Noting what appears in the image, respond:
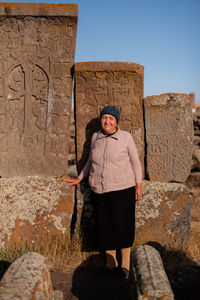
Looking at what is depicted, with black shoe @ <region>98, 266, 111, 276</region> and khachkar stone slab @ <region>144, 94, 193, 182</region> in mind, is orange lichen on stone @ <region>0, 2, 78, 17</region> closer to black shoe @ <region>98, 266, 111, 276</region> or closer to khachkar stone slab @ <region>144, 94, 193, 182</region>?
khachkar stone slab @ <region>144, 94, 193, 182</region>

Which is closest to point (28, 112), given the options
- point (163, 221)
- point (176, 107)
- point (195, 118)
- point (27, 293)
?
point (176, 107)

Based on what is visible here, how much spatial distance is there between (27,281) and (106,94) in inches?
88.7

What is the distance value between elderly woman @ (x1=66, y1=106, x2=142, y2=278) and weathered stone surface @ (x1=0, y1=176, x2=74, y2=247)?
491 mm

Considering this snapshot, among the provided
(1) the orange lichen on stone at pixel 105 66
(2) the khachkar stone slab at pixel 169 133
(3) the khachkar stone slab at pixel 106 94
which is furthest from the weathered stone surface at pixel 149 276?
(1) the orange lichen on stone at pixel 105 66

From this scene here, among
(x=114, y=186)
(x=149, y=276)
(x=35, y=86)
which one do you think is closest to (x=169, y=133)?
(x=114, y=186)

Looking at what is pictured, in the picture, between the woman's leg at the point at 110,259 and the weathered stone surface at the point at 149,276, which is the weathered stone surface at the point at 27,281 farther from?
the woman's leg at the point at 110,259

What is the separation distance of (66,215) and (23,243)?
21.6 inches

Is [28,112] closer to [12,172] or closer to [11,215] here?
[12,172]

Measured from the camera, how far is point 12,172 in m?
3.67

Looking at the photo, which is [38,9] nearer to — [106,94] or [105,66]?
[105,66]

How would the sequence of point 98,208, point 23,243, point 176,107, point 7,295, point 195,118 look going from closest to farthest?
1. point 7,295
2. point 98,208
3. point 23,243
4. point 176,107
5. point 195,118

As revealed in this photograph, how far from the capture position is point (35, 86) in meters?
3.57

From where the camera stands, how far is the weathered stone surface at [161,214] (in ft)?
11.1

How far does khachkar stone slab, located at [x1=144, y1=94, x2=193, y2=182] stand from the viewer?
3.49 metres
